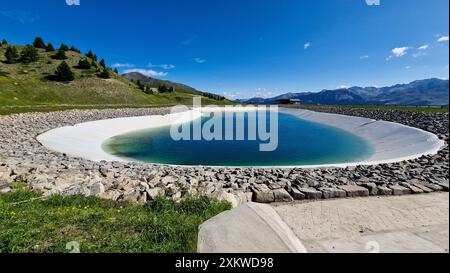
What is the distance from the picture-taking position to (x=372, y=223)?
595 cm

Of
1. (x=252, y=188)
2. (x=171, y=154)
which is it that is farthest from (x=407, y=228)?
(x=171, y=154)

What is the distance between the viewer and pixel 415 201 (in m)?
7.31

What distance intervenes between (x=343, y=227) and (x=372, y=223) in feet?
2.69

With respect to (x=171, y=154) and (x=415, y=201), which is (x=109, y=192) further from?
(x=171, y=154)

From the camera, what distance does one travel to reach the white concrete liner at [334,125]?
15727 millimetres

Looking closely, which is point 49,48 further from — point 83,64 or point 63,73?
point 63,73

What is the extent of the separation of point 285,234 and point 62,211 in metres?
5.53

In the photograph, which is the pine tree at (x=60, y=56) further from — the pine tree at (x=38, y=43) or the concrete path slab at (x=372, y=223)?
the concrete path slab at (x=372, y=223)

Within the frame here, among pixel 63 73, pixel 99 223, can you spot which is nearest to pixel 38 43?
pixel 63 73

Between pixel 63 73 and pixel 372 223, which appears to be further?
pixel 63 73

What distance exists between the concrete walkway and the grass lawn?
0.71 m

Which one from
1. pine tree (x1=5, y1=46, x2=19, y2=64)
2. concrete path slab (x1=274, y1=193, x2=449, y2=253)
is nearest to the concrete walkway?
concrete path slab (x1=274, y1=193, x2=449, y2=253)
